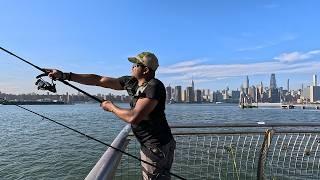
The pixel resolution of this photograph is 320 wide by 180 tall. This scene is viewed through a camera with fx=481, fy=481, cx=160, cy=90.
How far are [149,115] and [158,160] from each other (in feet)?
1.48

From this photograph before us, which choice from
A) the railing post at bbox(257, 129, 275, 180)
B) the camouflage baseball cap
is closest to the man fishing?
the camouflage baseball cap

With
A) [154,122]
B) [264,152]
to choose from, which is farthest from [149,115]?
[264,152]

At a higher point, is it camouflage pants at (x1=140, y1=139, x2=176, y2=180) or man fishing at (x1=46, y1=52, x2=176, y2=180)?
man fishing at (x1=46, y1=52, x2=176, y2=180)

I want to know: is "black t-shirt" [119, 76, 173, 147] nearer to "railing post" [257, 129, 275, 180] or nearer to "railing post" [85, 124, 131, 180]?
"railing post" [85, 124, 131, 180]

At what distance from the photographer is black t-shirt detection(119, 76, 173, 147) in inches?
155

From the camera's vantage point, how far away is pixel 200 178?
8859 mm

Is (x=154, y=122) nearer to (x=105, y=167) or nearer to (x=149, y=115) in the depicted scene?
(x=149, y=115)

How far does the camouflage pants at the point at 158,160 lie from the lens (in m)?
4.24

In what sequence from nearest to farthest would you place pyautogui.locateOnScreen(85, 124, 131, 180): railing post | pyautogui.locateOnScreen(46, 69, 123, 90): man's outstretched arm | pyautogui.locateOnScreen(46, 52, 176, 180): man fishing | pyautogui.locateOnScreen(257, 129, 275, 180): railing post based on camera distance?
pyautogui.locateOnScreen(85, 124, 131, 180): railing post
pyautogui.locateOnScreen(46, 52, 176, 180): man fishing
pyautogui.locateOnScreen(46, 69, 123, 90): man's outstretched arm
pyautogui.locateOnScreen(257, 129, 275, 180): railing post

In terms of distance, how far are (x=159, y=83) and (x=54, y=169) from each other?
13.5 m

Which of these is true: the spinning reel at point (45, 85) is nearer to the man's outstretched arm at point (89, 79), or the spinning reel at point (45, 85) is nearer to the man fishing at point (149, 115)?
the man's outstretched arm at point (89, 79)

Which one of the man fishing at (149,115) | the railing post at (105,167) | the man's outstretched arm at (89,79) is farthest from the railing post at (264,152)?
the railing post at (105,167)

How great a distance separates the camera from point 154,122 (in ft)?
13.6

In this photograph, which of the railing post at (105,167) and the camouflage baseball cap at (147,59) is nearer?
the railing post at (105,167)
